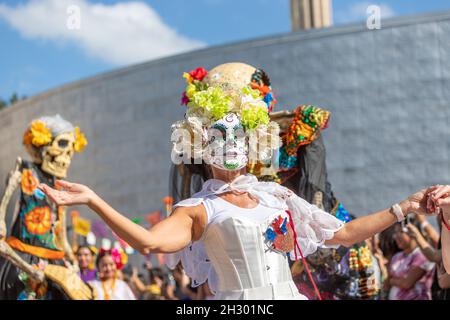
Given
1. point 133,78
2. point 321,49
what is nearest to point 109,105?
point 133,78

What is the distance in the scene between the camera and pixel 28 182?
6734 mm

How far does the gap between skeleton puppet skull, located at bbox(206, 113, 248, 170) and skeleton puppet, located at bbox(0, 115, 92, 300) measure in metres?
3.26

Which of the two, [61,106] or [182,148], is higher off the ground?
[61,106]

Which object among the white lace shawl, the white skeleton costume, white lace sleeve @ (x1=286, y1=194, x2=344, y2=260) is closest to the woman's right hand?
the white skeleton costume

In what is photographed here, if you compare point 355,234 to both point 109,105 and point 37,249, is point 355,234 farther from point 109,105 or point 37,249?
point 109,105

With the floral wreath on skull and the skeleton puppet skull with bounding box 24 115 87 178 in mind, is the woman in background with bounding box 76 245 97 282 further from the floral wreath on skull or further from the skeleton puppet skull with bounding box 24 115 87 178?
the floral wreath on skull

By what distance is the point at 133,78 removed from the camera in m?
19.2

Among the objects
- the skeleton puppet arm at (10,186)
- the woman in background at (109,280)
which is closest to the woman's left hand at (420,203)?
the woman in background at (109,280)

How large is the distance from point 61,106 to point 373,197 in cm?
949

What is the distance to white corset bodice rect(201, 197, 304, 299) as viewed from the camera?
10.8 ft

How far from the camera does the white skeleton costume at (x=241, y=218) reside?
10.9ft

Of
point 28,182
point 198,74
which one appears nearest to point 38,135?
point 28,182

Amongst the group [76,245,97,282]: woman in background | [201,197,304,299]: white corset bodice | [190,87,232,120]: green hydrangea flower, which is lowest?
[201,197,304,299]: white corset bodice

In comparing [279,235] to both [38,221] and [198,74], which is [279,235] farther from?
[38,221]
